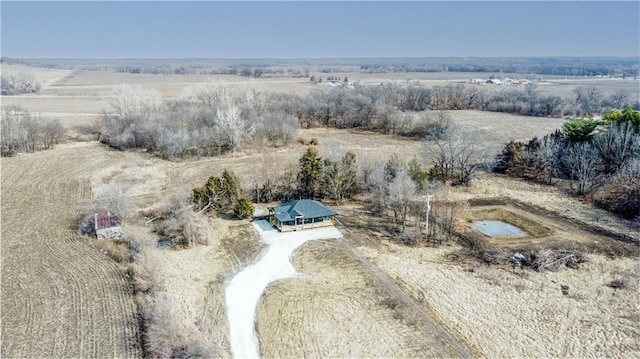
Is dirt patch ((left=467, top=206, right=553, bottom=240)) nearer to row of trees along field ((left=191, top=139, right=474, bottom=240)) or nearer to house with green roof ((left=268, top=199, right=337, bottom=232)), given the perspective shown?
row of trees along field ((left=191, top=139, right=474, bottom=240))

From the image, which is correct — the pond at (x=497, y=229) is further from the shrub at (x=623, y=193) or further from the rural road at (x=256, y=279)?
the rural road at (x=256, y=279)

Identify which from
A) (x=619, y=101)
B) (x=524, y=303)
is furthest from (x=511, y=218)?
(x=619, y=101)

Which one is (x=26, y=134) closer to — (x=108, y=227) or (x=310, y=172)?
(x=108, y=227)

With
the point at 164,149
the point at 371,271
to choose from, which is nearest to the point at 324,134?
the point at 164,149

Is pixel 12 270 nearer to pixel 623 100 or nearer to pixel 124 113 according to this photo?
pixel 124 113

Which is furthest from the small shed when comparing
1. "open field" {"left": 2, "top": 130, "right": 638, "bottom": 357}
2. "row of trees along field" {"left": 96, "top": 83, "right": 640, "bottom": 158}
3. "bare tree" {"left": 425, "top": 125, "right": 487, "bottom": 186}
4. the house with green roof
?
"bare tree" {"left": 425, "top": 125, "right": 487, "bottom": 186}
